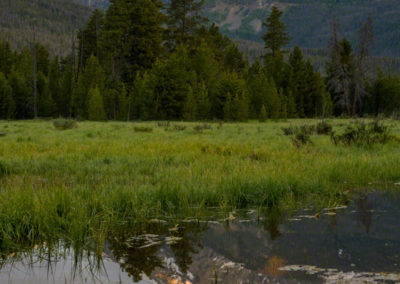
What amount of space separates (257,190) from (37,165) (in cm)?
473

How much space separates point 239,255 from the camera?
295cm

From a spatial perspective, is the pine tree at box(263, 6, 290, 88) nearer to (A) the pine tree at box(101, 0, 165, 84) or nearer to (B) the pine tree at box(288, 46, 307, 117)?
(B) the pine tree at box(288, 46, 307, 117)

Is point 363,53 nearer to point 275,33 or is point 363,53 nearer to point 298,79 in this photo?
point 298,79

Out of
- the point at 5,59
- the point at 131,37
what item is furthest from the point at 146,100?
the point at 5,59

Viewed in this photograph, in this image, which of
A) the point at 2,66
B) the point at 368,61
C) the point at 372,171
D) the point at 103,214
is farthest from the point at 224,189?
the point at 2,66

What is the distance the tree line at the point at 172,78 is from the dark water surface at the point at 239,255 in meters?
30.0

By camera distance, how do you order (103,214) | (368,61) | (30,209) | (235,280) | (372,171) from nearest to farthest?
(235,280)
(30,209)
(103,214)
(372,171)
(368,61)

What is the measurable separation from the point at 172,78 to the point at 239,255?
111 ft

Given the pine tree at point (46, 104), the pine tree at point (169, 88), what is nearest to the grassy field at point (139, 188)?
the pine tree at point (169, 88)

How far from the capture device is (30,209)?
11.8 ft

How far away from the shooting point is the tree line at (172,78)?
36.2 m

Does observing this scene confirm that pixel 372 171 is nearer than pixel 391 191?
No

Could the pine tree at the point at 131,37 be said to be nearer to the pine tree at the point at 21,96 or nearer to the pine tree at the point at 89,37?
the pine tree at the point at 89,37

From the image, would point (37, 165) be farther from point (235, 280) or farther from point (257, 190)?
point (235, 280)
